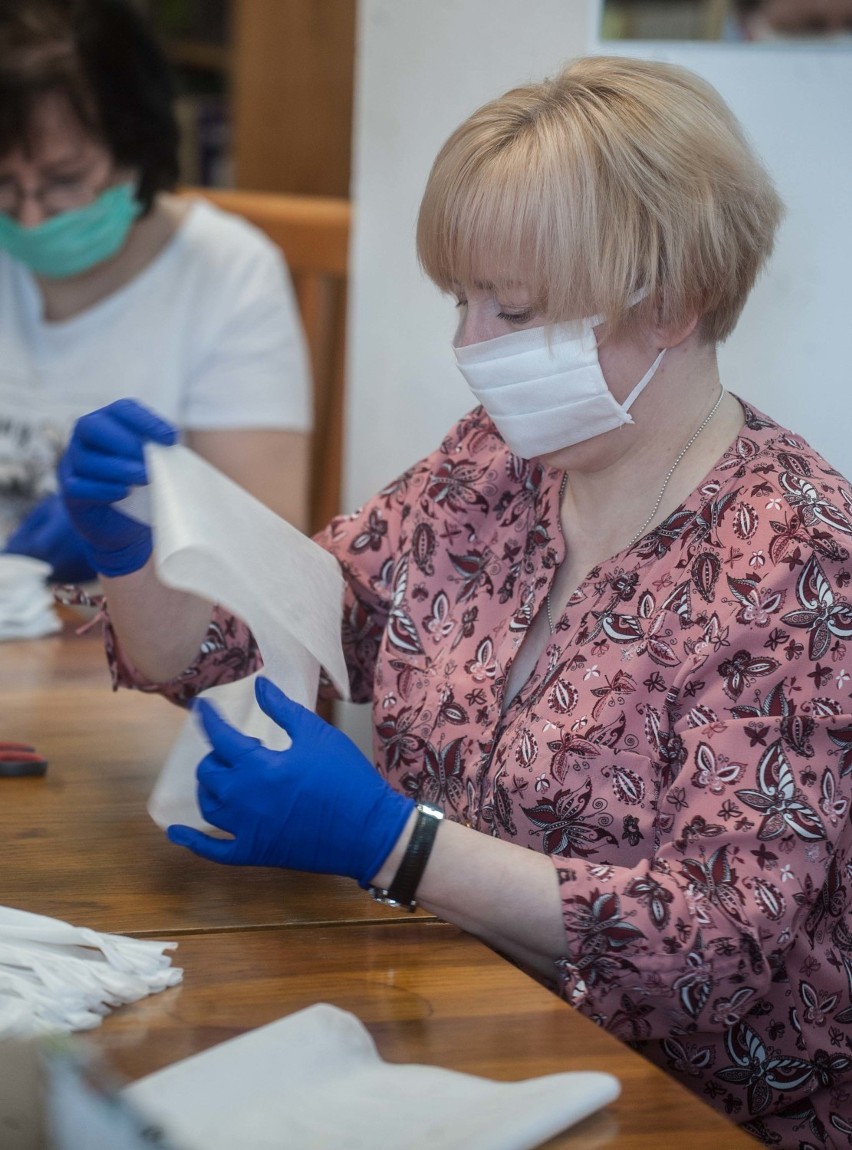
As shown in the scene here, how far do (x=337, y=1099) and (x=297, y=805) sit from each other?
0.25m

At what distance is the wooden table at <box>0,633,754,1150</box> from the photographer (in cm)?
74

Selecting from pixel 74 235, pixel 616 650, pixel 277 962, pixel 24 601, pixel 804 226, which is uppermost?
pixel 804 226

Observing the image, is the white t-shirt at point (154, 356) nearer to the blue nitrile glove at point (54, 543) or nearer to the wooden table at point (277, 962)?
the blue nitrile glove at point (54, 543)

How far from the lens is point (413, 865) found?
916 mm

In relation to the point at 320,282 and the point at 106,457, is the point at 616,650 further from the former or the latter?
the point at 320,282

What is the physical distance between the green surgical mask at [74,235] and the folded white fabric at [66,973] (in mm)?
1244

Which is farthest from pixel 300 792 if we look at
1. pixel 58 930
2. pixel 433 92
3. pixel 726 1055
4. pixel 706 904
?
pixel 433 92

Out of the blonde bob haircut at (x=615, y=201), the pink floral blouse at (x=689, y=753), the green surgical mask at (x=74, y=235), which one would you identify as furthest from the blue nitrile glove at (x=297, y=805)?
the green surgical mask at (x=74, y=235)

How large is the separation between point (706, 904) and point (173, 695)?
626 millimetres

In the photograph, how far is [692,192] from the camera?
1.04 m

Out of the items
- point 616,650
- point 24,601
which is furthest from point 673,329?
point 24,601

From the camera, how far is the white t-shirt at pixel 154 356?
6.73 ft

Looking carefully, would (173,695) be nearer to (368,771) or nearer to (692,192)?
(368,771)

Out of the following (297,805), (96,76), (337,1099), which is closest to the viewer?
(337,1099)
